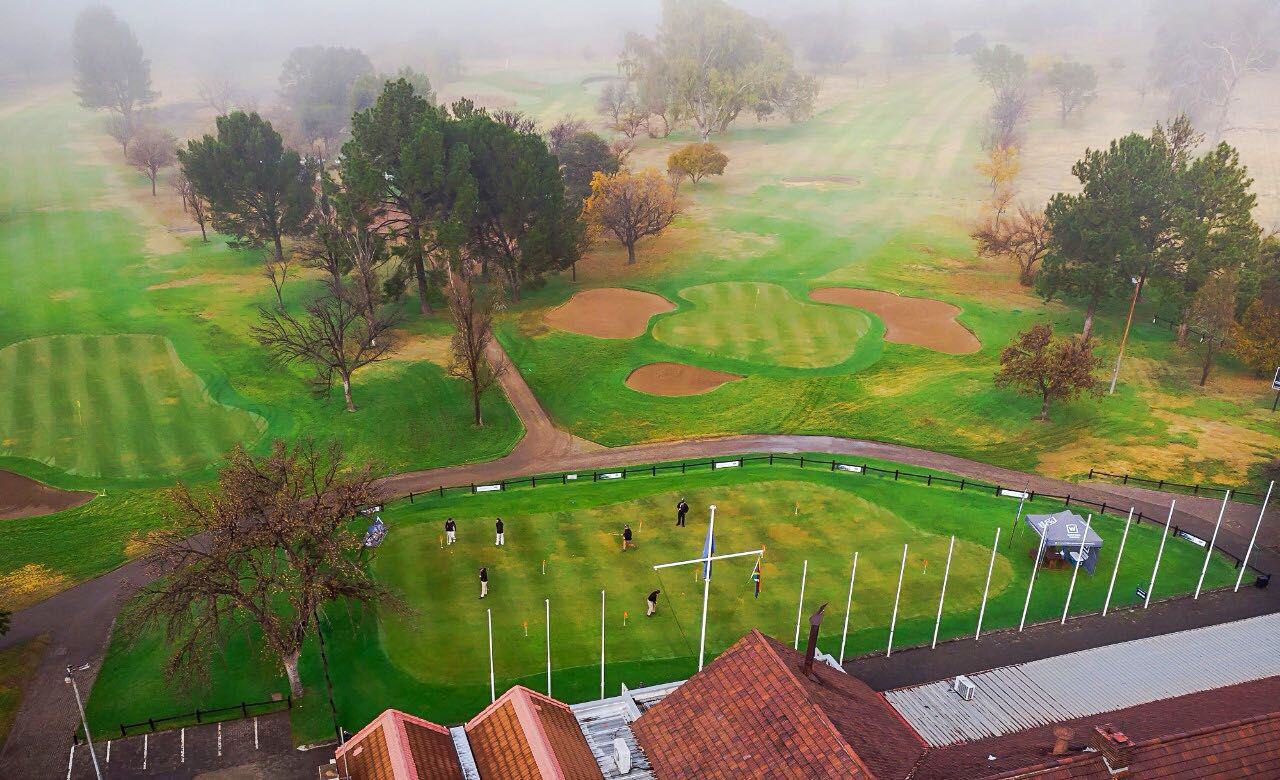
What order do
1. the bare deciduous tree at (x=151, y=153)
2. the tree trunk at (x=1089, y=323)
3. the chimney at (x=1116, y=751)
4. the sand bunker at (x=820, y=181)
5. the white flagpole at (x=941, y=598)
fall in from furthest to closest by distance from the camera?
the sand bunker at (x=820, y=181)
the bare deciduous tree at (x=151, y=153)
the tree trunk at (x=1089, y=323)
the white flagpole at (x=941, y=598)
the chimney at (x=1116, y=751)

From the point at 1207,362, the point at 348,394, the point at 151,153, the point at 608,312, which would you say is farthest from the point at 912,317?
the point at 151,153

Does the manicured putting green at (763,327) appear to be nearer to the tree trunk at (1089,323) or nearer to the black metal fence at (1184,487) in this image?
the tree trunk at (1089,323)

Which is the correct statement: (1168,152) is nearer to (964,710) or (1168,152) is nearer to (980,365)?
(980,365)

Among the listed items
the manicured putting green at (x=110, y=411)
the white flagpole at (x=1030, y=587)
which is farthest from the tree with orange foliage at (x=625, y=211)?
the white flagpole at (x=1030, y=587)

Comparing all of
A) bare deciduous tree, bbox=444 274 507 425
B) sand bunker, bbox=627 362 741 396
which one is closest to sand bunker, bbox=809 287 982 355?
sand bunker, bbox=627 362 741 396

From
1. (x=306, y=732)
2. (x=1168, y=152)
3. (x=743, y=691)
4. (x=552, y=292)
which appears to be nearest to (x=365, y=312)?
(x=552, y=292)

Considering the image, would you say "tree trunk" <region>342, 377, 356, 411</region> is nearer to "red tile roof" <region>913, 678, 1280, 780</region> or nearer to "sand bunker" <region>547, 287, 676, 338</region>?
"sand bunker" <region>547, 287, 676, 338</region>
